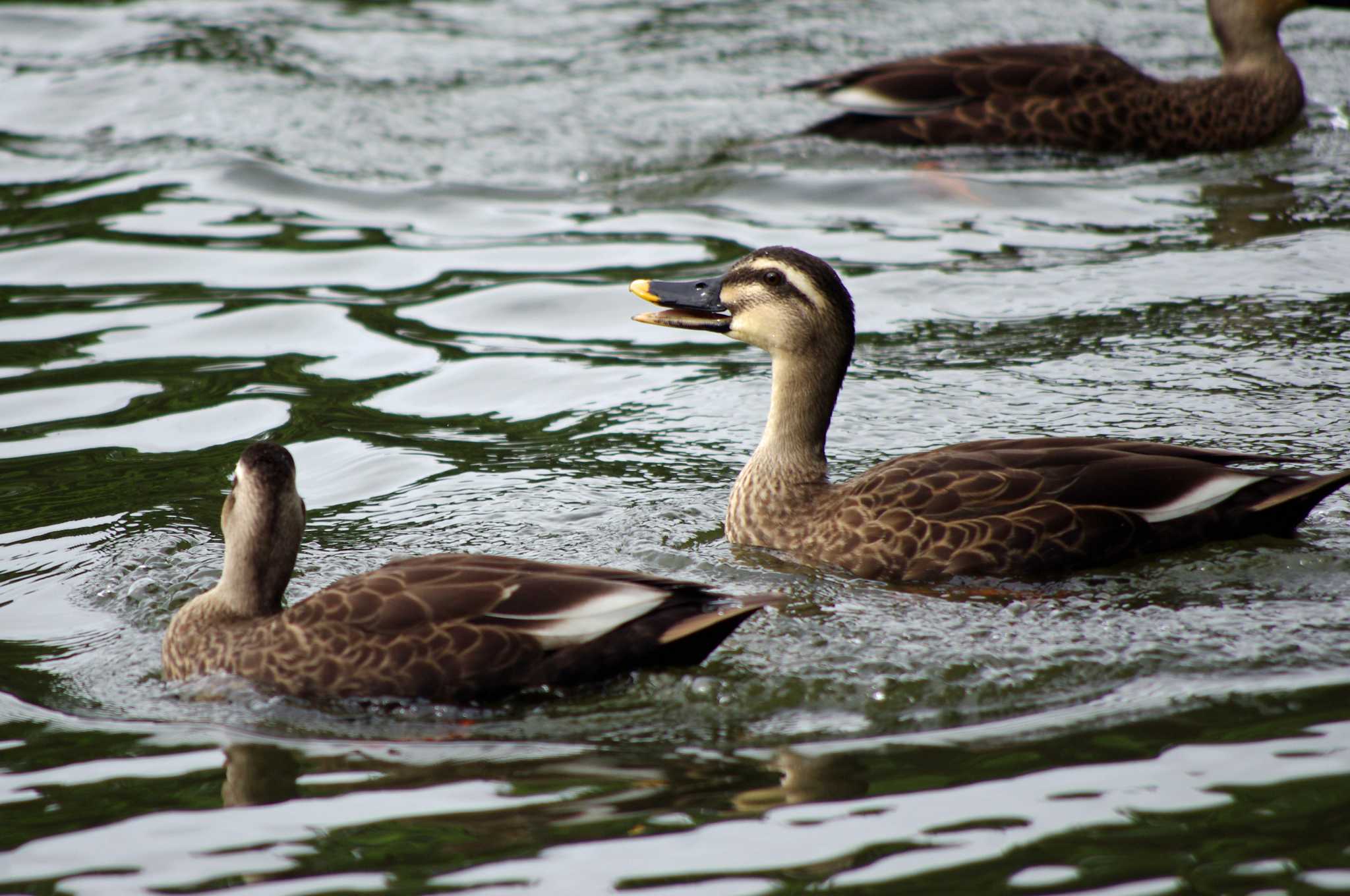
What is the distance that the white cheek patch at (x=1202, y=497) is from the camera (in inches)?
247

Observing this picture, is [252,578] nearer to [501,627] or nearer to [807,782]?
[501,627]

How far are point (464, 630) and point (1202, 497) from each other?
284 cm

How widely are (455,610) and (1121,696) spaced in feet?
7.25

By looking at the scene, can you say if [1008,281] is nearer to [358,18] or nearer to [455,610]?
[455,610]

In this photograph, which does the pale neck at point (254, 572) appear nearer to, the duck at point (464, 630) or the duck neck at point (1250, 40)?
the duck at point (464, 630)

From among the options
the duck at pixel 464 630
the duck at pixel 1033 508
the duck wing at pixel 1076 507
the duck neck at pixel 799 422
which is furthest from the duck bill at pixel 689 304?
the duck at pixel 464 630

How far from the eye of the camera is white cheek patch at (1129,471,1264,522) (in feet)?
20.6

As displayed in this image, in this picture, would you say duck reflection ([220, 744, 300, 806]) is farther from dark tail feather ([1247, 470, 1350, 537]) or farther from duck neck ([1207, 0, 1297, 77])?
duck neck ([1207, 0, 1297, 77])

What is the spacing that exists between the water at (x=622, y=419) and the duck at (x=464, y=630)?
0.35ft

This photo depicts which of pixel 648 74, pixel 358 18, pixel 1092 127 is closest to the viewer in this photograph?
pixel 1092 127

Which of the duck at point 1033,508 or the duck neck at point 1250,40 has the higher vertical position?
the duck neck at point 1250,40

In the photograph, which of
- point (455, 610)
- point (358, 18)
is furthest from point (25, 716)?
point (358, 18)

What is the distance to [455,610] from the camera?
552 cm

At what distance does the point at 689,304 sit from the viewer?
289 inches
